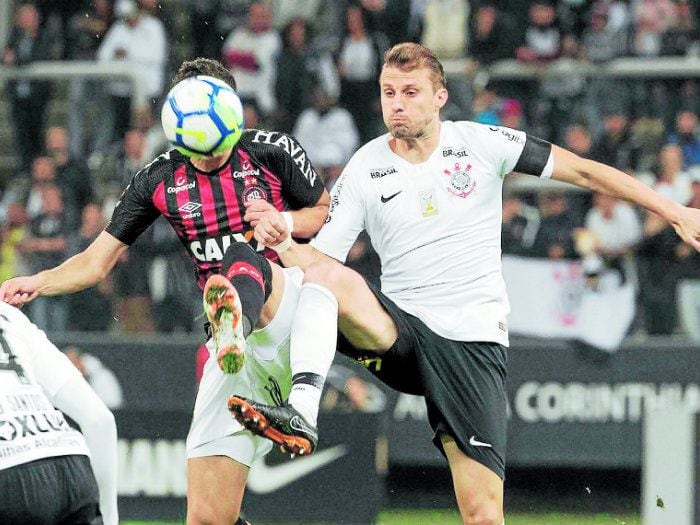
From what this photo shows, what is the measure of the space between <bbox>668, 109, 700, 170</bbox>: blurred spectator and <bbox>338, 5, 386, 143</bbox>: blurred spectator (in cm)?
291

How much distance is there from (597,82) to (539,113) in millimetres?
633

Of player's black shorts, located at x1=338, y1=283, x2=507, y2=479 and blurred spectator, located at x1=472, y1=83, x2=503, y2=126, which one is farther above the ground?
blurred spectator, located at x1=472, y1=83, x2=503, y2=126

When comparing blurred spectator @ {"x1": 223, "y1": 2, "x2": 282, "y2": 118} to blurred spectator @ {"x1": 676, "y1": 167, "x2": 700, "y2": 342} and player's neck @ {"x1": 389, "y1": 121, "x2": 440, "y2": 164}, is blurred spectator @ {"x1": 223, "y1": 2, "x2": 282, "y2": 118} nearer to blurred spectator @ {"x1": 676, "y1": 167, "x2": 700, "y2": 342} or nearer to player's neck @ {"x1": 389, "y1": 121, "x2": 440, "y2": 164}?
blurred spectator @ {"x1": 676, "y1": 167, "x2": 700, "y2": 342}

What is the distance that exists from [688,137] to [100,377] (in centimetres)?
592

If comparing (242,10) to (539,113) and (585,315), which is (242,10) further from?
(585,315)

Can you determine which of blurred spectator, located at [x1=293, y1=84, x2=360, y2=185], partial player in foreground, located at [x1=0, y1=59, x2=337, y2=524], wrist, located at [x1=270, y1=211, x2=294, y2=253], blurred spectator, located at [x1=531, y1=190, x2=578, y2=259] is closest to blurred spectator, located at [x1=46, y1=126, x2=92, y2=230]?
blurred spectator, located at [x1=293, y1=84, x2=360, y2=185]

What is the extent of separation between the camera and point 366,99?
1409cm

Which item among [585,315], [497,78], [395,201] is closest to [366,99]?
[497,78]

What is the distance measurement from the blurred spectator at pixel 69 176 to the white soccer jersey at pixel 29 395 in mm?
7972

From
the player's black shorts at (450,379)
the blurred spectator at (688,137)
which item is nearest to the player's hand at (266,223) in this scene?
the player's black shorts at (450,379)

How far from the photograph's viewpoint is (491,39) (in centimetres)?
1397

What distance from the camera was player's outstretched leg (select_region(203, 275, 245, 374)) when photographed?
569 centimetres

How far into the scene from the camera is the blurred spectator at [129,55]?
13938 mm

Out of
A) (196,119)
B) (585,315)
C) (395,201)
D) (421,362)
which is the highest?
(196,119)
